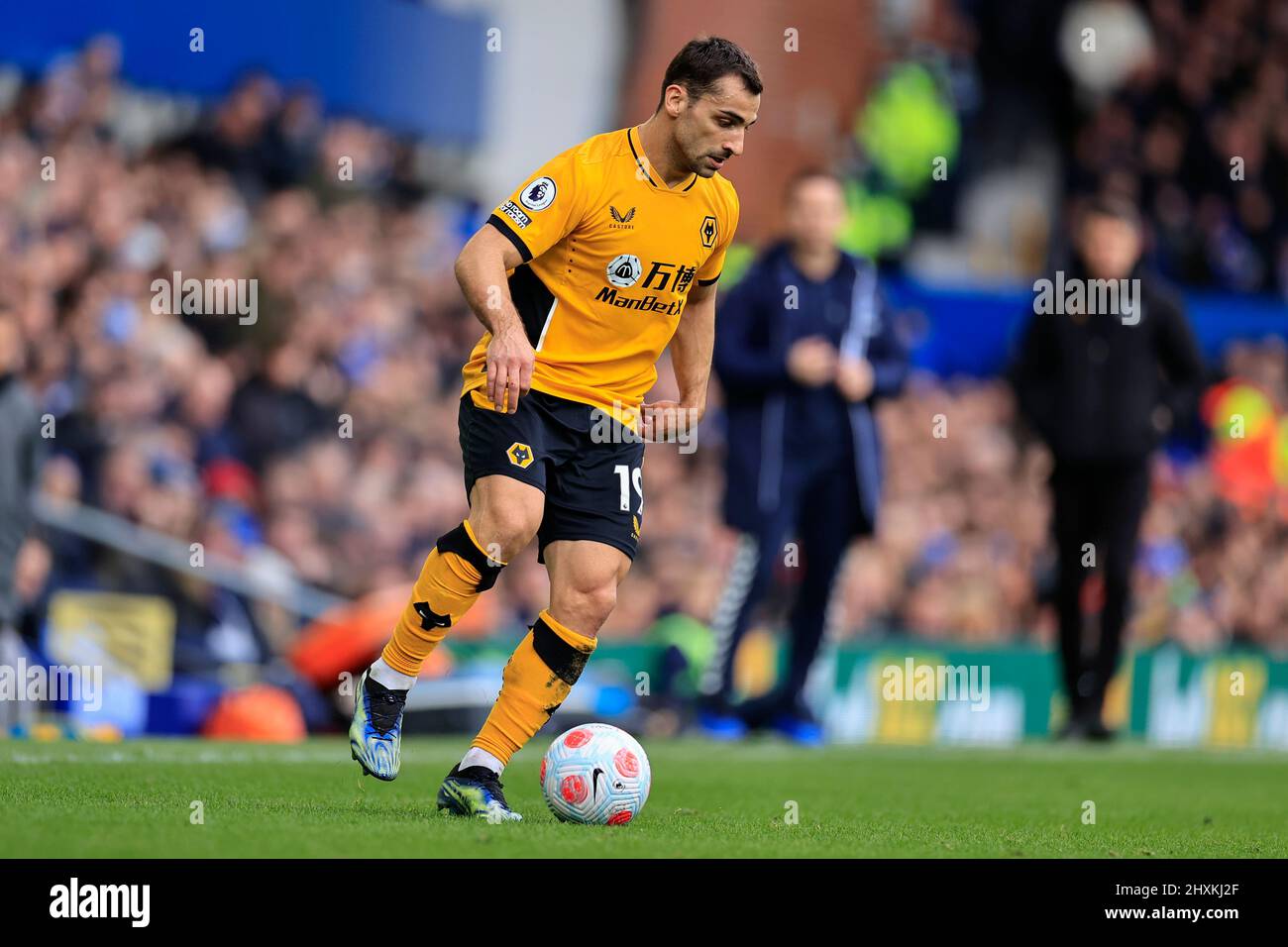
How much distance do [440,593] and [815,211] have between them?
15.7 feet

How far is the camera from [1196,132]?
24.5 meters

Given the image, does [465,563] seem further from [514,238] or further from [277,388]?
[277,388]

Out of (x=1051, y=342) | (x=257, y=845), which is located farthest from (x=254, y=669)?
(x=257, y=845)

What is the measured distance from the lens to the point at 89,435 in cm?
1168

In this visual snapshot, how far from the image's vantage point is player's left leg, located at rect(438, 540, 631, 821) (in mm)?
5695

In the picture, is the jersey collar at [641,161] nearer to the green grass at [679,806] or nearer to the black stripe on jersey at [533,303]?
the black stripe on jersey at [533,303]

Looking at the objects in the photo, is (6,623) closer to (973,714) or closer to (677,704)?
(677,704)

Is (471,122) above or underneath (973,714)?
above

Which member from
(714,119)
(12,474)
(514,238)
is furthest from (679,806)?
(12,474)

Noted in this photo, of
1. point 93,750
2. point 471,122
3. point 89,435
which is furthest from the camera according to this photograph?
point 471,122

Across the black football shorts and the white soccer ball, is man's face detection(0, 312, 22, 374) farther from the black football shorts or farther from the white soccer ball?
the white soccer ball

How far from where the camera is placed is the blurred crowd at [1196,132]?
2358 centimetres

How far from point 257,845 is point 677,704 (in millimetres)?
6364

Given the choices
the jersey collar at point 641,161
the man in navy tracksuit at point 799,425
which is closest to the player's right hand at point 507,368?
the jersey collar at point 641,161
